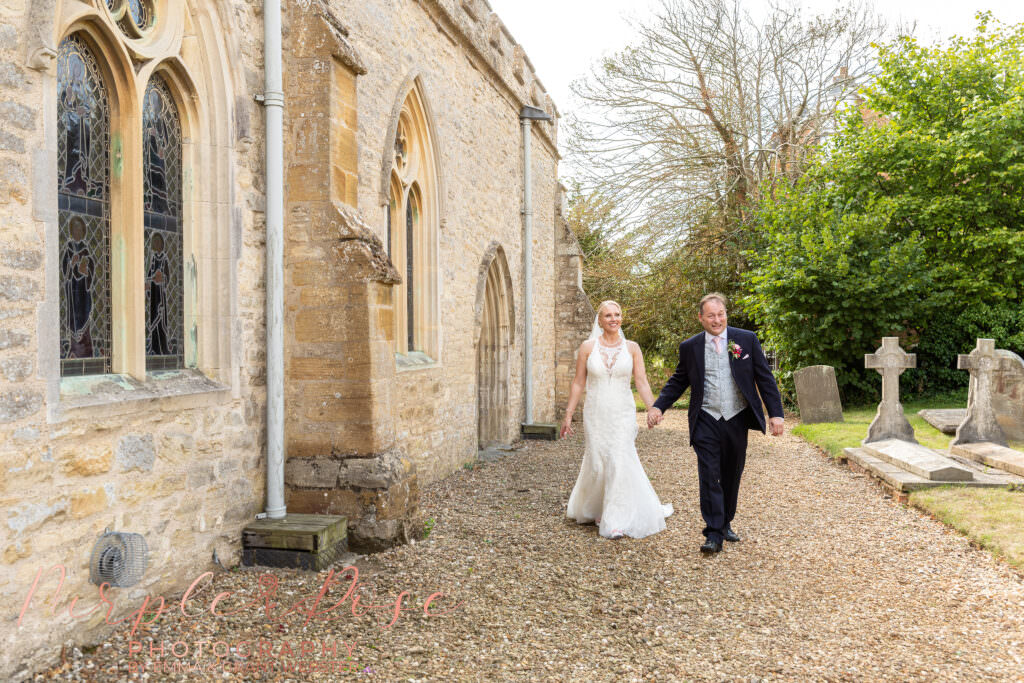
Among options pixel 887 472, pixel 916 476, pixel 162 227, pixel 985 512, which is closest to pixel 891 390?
pixel 887 472

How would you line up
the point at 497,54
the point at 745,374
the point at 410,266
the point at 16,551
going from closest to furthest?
the point at 16,551 < the point at 745,374 < the point at 410,266 < the point at 497,54

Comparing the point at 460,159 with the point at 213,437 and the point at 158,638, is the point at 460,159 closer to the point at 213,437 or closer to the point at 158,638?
the point at 213,437

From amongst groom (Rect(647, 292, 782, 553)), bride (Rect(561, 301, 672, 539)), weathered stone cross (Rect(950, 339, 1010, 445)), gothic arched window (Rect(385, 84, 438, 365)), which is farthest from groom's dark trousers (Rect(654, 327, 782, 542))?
weathered stone cross (Rect(950, 339, 1010, 445))

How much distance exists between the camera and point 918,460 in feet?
25.6

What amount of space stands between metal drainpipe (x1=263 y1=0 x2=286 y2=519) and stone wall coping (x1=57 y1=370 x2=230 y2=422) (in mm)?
438

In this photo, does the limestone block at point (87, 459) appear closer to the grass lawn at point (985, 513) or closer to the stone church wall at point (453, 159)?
the stone church wall at point (453, 159)

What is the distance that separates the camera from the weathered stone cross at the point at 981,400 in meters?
9.01

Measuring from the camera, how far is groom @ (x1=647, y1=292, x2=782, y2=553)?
5273mm

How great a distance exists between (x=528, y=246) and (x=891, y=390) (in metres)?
5.85

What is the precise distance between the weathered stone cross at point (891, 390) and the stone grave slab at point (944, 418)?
60.3 inches

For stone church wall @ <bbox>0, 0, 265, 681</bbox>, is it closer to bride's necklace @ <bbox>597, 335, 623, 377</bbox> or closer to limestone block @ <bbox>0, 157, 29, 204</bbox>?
limestone block @ <bbox>0, 157, 29, 204</bbox>

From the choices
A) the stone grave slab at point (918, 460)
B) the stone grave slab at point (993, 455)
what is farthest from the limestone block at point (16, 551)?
the stone grave slab at point (993, 455)

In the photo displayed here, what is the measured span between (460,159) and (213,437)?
561 cm

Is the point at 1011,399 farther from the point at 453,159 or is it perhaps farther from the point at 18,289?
the point at 18,289
